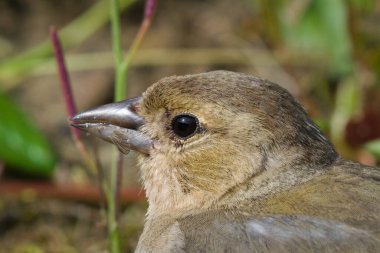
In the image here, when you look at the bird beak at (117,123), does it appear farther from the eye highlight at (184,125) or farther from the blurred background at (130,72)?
the blurred background at (130,72)

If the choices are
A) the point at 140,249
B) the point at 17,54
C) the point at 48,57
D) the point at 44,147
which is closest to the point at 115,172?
the point at 140,249

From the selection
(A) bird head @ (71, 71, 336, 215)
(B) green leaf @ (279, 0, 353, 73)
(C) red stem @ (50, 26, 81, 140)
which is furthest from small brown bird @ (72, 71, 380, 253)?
(B) green leaf @ (279, 0, 353, 73)

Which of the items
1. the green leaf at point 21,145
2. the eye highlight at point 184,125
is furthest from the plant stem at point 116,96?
the green leaf at point 21,145

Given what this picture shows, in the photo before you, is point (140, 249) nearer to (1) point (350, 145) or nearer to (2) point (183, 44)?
(1) point (350, 145)

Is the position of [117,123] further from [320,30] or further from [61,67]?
[320,30]

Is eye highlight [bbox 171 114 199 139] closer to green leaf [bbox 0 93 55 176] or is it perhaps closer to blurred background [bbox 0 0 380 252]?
blurred background [bbox 0 0 380 252]

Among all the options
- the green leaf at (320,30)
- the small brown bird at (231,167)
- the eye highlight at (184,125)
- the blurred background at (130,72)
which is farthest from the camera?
the green leaf at (320,30)

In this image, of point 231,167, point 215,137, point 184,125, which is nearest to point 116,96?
point 184,125

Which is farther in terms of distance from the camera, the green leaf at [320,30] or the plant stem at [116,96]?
the green leaf at [320,30]
